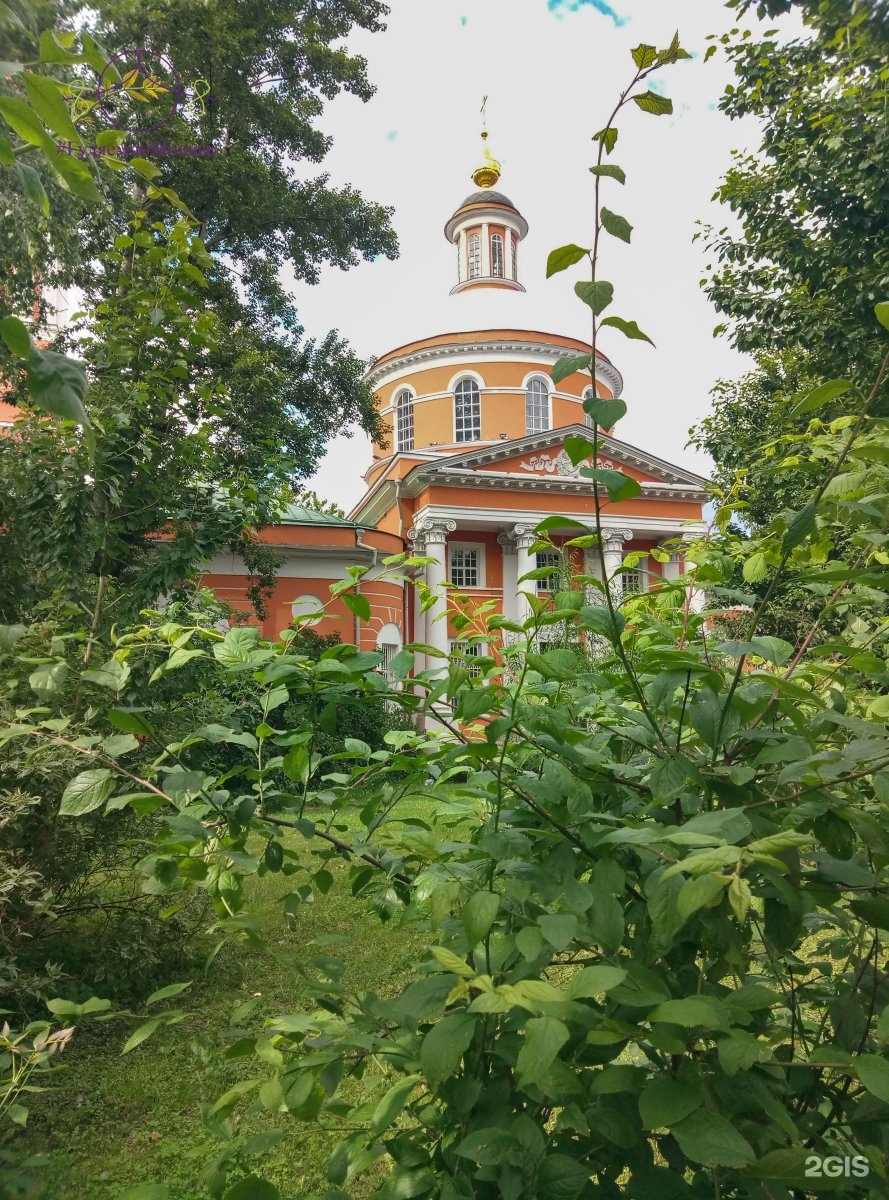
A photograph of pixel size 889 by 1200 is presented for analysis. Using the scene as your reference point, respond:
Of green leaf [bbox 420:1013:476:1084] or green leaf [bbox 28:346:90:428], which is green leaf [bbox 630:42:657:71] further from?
green leaf [bbox 420:1013:476:1084]

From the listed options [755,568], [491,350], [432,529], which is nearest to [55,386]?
[755,568]

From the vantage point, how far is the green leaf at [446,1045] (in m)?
0.63

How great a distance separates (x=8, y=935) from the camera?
8.68ft

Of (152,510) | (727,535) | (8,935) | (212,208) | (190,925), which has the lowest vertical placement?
(190,925)

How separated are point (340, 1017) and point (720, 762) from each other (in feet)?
1.83

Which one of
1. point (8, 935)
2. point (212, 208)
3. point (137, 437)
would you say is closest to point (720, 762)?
point (8, 935)

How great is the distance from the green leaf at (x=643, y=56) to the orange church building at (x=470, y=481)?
416 inches

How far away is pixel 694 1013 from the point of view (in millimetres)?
562

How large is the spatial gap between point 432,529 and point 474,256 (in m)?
14.6

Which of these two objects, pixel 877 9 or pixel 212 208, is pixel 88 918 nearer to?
pixel 877 9

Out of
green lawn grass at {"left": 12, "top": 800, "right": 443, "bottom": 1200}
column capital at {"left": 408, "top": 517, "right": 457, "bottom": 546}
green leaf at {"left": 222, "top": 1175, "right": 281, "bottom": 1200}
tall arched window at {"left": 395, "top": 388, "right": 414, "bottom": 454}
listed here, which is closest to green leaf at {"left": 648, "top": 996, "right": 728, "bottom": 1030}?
green leaf at {"left": 222, "top": 1175, "right": 281, "bottom": 1200}

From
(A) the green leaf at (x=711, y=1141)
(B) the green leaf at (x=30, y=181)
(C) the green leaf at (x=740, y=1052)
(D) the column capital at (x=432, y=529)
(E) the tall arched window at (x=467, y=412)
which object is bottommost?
(A) the green leaf at (x=711, y=1141)

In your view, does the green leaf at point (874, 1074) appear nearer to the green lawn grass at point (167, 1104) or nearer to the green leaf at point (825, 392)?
the green leaf at point (825, 392)

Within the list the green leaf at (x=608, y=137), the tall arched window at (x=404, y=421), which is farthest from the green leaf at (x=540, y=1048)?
the tall arched window at (x=404, y=421)
